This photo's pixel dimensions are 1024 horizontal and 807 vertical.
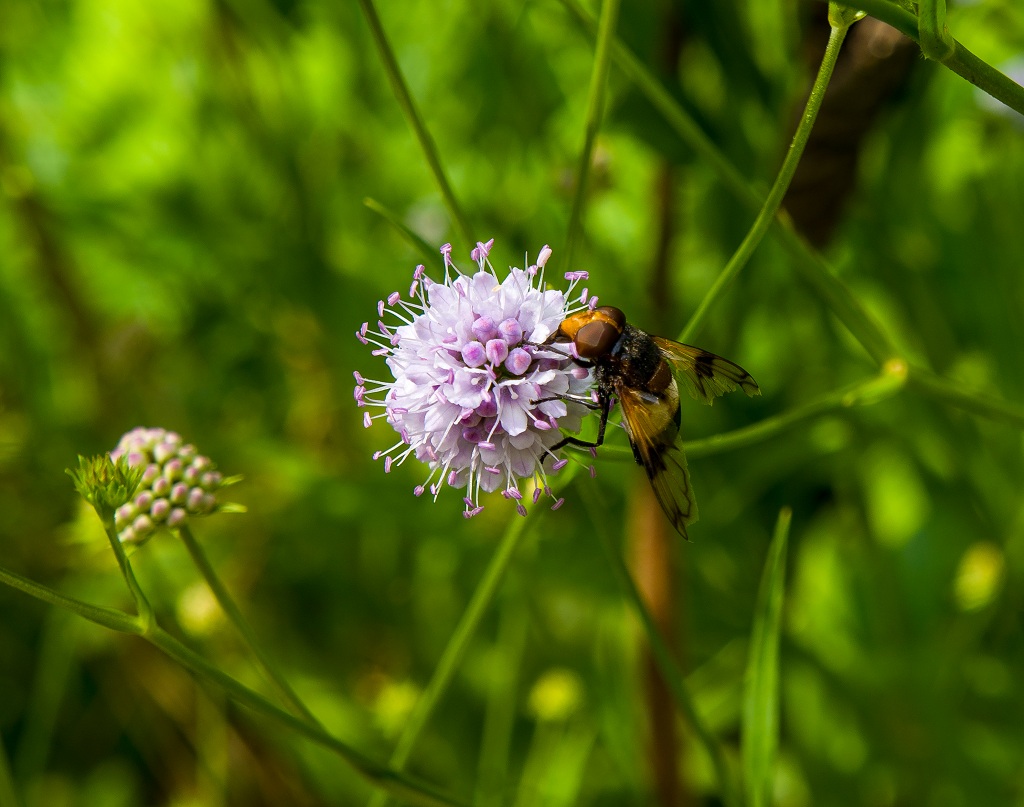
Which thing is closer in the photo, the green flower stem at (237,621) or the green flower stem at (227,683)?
the green flower stem at (227,683)

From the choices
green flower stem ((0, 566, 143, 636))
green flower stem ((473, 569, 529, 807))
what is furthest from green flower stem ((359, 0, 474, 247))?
green flower stem ((473, 569, 529, 807))

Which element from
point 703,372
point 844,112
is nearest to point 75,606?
point 703,372

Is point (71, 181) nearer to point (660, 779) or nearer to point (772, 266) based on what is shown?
point (772, 266)

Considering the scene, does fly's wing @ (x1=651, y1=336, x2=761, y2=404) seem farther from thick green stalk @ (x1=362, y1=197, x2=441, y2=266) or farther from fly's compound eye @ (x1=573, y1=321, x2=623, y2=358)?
thick green stalk @ (x1=362, y1=197, x2=441, y2=266)

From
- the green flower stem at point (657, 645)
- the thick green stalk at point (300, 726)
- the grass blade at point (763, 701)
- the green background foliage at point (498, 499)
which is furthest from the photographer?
the green background foliage at point (498, 499)

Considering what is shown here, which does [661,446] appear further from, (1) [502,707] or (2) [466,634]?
(1) [502,707]

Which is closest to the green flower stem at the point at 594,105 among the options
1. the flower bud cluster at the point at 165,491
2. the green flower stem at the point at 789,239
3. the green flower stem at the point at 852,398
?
the green flower stem at the point at 789,239

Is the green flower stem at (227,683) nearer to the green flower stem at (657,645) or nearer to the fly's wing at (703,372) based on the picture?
the green flower stem at (657,645)
